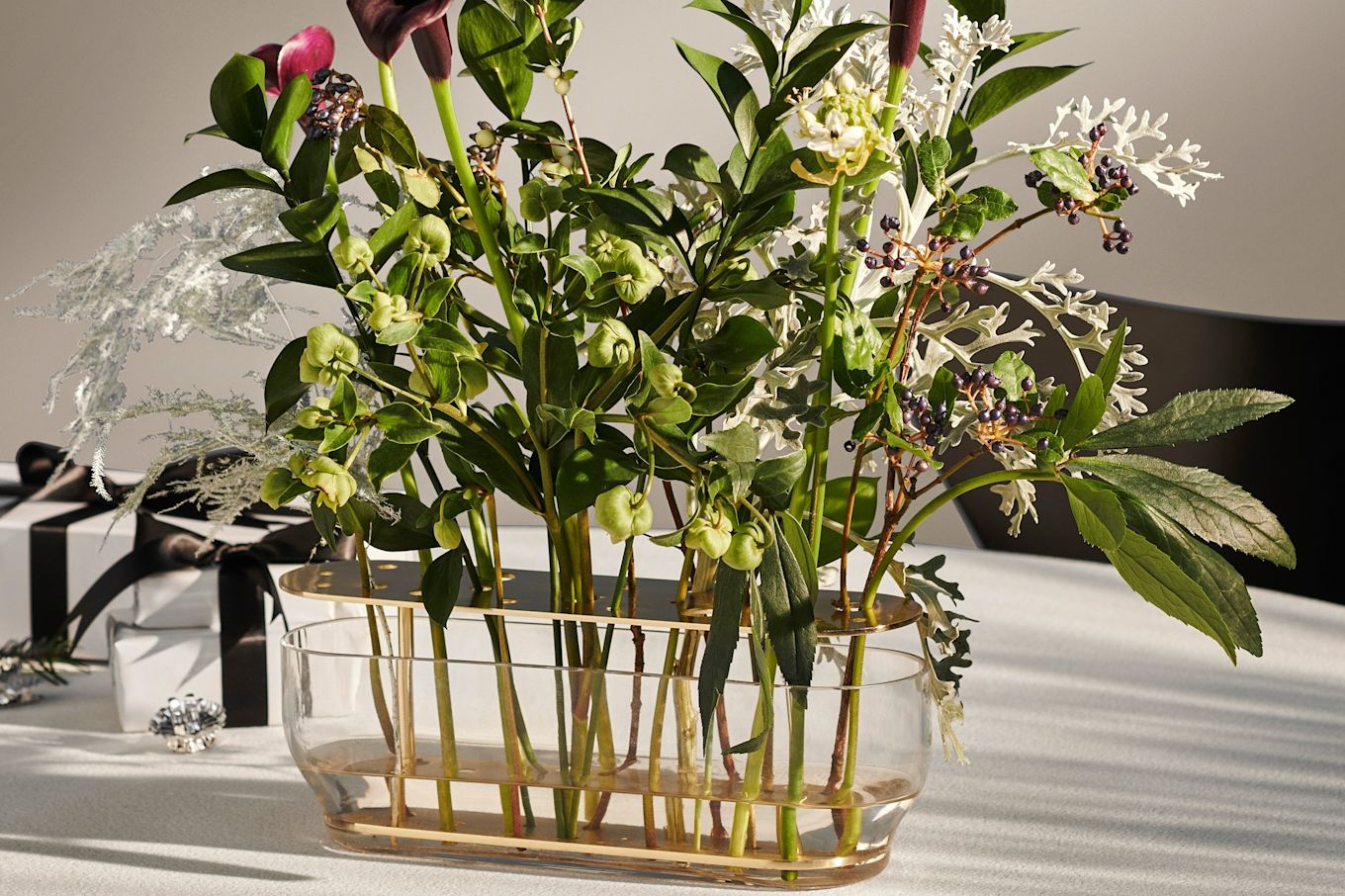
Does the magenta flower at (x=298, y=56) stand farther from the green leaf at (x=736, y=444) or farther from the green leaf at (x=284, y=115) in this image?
the green leaf at (x=736, y=444)

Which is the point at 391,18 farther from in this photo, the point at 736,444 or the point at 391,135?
the point at 736,444

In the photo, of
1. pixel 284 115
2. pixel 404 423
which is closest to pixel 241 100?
pixel 284 115

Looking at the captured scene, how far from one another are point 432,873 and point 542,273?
0.25 metres

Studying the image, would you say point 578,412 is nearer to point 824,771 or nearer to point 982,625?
point 824,771

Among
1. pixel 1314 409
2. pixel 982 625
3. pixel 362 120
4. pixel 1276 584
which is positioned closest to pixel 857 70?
pixel 362 120

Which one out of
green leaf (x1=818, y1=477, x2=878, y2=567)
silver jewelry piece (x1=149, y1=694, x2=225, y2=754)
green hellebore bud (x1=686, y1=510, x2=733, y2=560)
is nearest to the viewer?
green hellebore bud (x1=686, y1=510, x2=733, y2=560)

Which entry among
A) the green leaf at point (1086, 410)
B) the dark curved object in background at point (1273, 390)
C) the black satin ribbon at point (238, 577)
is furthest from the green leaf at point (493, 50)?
the dark curved object in background at point (1273, 390)

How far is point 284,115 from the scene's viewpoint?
1.49 ft

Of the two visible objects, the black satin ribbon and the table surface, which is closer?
the table surface

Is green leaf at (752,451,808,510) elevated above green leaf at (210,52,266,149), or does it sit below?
below

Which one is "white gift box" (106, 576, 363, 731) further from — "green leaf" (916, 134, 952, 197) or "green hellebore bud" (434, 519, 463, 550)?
"green leaf" (916, 134, 952, 197)

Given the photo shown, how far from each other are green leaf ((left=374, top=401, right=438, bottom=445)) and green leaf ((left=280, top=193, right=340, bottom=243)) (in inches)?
2.9

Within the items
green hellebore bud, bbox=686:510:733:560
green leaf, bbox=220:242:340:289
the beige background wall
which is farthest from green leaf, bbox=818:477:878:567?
the beige background wall

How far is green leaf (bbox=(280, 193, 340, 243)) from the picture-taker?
0.45 m
